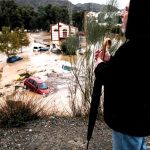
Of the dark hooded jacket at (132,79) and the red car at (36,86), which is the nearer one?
the dark hooded jacket at (132,79)

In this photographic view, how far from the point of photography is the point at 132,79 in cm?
193

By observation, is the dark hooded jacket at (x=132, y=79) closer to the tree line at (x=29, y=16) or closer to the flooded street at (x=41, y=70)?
the flooded street at (x=41, y=70)

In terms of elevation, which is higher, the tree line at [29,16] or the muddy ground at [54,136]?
the muddy ground at [54,136]

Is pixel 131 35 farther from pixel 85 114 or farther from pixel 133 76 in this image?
pixel 85 114

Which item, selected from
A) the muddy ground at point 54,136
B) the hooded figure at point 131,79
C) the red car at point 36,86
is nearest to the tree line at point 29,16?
the red car at point 36,86

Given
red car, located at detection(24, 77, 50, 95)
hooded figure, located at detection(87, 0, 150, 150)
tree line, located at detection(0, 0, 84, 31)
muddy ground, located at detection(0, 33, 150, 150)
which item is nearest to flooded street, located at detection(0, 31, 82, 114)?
red car, located at detection(24, 77, 50, 95)

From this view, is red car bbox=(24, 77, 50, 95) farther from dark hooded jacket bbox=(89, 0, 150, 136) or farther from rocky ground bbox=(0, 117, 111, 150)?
dark hooded jacket bbox=(89, 0, 150, 136)

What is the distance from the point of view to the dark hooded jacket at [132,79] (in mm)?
1910

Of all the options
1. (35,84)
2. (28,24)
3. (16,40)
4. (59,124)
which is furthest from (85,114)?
Result: (28,24)

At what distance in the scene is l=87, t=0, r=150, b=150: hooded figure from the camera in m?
1.91

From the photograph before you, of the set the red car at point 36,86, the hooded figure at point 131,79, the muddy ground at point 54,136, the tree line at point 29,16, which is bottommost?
the tree line at point 29,16

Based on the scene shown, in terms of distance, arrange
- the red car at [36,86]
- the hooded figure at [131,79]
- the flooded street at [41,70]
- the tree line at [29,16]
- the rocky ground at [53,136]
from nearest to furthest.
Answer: the hooded figure at [131,79] < the rocky ground at [53,136] < the red car at [36,86] < the flooded street at [41,70] < the tree line at [29,16]

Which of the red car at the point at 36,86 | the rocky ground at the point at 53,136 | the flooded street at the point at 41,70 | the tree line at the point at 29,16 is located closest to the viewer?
the rocky ground at the point at 53,136

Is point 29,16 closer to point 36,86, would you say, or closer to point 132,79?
point 36,86
